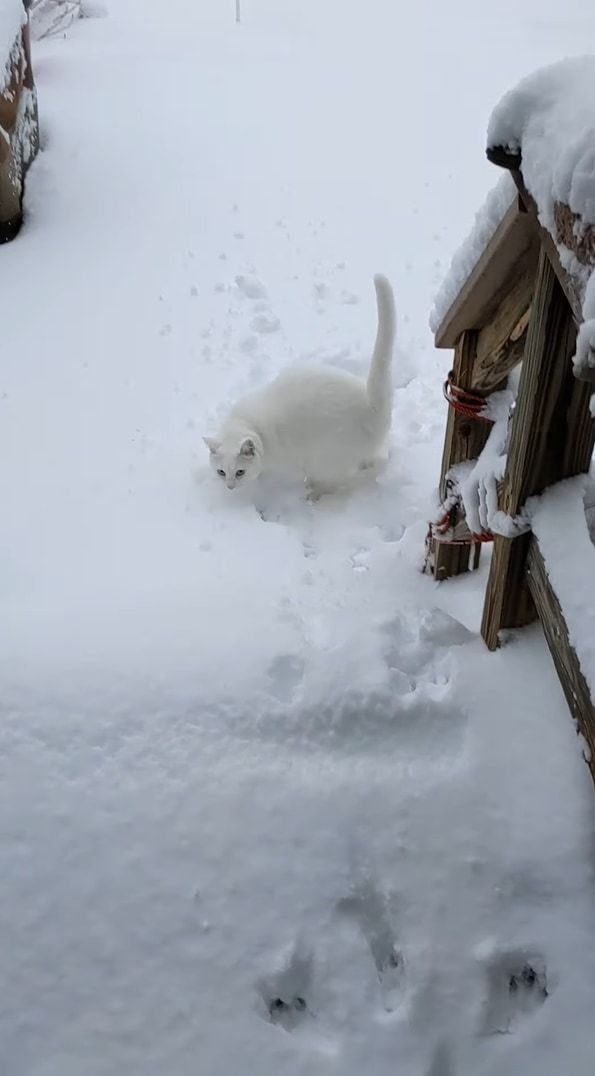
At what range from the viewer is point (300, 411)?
3.17 m

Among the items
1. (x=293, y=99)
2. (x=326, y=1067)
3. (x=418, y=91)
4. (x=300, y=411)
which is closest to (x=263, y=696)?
(x=326, y=1067)

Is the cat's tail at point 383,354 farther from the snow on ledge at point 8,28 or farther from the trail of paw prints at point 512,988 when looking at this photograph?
the snow on ledge at point 8,28

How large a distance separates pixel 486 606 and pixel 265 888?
749 millimetres

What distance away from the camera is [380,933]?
5.49ft

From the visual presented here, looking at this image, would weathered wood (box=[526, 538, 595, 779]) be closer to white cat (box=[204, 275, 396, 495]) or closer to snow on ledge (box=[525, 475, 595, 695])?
snow on ledge (box=[525, 475, 595, 695])

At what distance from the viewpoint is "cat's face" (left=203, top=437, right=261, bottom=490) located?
3.08m

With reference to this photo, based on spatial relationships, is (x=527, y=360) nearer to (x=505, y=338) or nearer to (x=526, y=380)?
(x=526, y=380)

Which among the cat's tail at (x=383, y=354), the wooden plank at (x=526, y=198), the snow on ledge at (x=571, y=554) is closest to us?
the wooden plank at (x=526, y=198)

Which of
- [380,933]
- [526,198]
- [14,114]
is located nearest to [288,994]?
[380,933]

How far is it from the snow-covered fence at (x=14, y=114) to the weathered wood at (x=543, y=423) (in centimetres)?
402

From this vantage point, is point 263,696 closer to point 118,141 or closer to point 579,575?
point 579,575

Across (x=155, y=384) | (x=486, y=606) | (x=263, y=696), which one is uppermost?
(x=486, y=606)

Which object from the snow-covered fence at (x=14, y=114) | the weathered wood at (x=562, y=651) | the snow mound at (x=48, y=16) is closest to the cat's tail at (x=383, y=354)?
the weathered wood at (x=562, y=651)

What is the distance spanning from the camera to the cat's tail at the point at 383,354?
8.94ft
